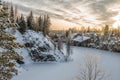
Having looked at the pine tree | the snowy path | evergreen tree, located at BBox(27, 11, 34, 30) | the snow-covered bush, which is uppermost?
evergreen tree, located at BBox(27, 11, 34, 30)

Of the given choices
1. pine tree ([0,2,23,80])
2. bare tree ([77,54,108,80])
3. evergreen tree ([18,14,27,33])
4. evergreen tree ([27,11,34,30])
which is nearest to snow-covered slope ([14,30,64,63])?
evergreen tree ([18,14,27,33])

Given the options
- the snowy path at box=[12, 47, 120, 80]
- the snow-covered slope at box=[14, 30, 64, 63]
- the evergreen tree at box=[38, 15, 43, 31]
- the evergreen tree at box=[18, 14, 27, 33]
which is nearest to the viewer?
the snowy path at box=[12, 47, 120, 80]

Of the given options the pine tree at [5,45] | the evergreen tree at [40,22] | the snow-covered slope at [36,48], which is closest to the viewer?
the pine tree at [5,45]

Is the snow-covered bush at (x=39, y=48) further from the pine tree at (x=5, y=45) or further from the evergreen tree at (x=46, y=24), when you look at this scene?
the pine tree at (x=5, y=45)

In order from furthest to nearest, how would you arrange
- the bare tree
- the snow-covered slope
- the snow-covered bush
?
the snow-covered bush, the snow-covered slope, the bare tree

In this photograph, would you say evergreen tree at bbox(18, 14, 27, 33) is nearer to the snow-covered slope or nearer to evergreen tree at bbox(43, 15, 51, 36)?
the snow-covered slope

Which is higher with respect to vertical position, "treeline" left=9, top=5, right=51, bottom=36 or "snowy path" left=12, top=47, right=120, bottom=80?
"treeline" left=9, top=5, right=51, bottom=36

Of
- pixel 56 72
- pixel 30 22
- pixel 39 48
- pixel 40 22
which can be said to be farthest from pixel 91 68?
pixel 40 22

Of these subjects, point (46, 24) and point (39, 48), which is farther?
point (46, 24)

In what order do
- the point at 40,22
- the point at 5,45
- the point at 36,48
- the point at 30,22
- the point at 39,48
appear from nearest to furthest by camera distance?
the point at 5,45 < the point at 36,48 < the point at 39,48 < the point at 30,22 < the point at 40,22

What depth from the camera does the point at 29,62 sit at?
101750 millimetres

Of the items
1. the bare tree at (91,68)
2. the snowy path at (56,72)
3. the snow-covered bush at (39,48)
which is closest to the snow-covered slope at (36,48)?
the snow-covered bush at (39,48)

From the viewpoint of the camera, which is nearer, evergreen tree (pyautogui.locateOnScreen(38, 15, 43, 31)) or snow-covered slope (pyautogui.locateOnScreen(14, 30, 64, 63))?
snow-covered slope (pyautogui.locateOnScreen(14, 30, 64, 63))

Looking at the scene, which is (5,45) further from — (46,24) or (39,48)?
(46,24)
